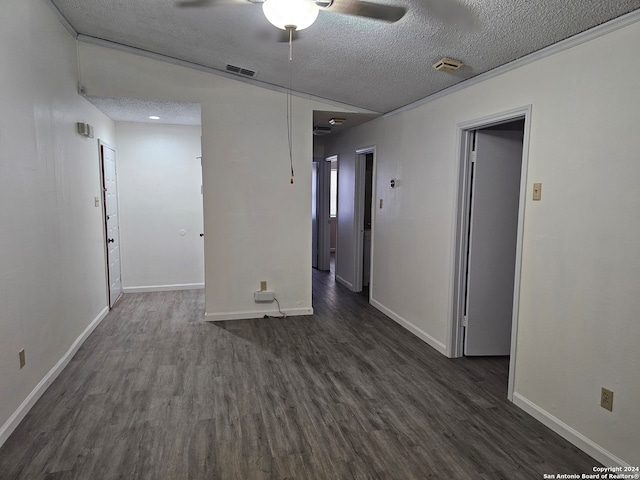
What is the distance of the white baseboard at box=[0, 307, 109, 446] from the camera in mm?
2289

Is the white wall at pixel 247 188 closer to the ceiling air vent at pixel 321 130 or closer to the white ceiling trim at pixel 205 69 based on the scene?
the white ceiling trim at pixel 205 69

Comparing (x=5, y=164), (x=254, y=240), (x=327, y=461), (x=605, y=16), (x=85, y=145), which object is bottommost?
(x=327, y=461)

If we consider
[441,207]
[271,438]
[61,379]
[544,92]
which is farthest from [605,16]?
[61,379]

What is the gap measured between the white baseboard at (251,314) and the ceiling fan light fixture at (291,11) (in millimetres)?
3390

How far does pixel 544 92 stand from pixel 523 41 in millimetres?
347

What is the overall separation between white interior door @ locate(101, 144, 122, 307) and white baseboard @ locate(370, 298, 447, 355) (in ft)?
11.2

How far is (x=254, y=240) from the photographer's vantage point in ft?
14.8

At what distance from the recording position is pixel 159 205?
5.69m

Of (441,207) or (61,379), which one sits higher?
(441,207)

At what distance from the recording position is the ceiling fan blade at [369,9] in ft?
6.48

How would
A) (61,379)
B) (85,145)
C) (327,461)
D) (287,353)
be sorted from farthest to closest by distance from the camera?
(85,145) → (287,353) → (61,379) → (327,461)

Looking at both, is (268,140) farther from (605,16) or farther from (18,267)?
(605,16)

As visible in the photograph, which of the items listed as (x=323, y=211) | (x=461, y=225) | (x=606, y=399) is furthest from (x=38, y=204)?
(x=323, y=211)

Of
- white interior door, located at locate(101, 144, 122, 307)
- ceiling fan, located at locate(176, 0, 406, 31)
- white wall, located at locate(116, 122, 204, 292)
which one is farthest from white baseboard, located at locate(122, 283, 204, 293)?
ceiling fan, located at locate(176, 0, 406, 31)
